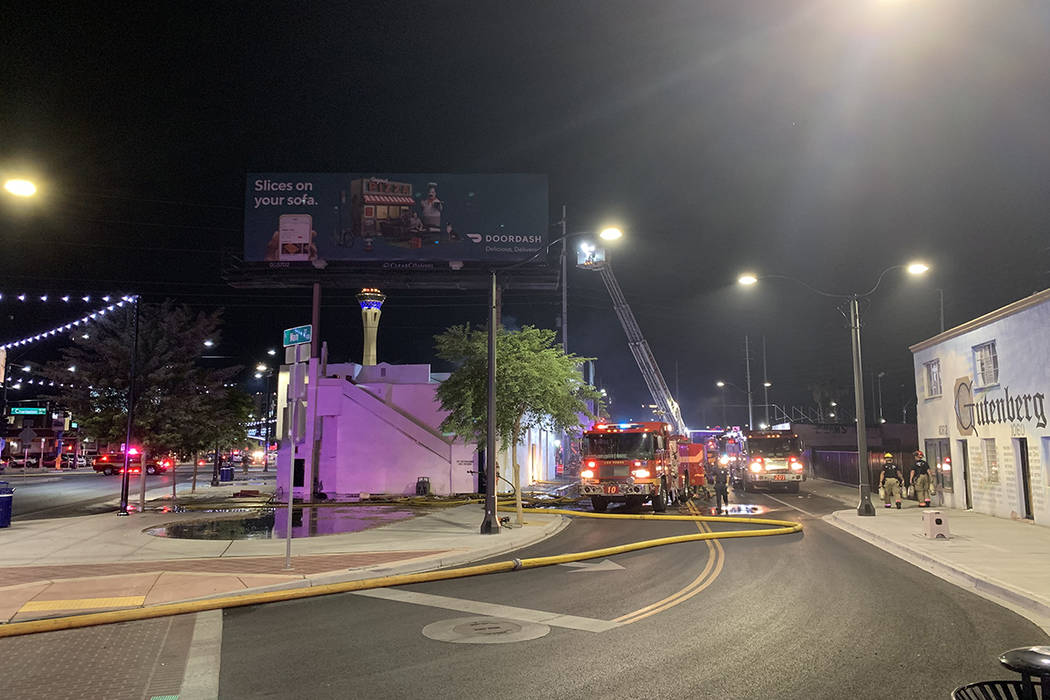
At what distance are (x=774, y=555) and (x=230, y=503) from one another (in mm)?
20664

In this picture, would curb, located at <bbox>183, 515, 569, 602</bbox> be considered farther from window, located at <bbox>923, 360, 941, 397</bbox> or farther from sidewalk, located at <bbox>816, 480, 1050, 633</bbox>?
window, located at <bbox>923, 360, 941, 397</bbox>

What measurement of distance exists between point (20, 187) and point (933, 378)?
27.7 meters

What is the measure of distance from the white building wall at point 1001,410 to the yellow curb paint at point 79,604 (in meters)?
20.5

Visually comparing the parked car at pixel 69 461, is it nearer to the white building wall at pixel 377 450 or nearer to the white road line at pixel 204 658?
the white building wall at pixel 377 450

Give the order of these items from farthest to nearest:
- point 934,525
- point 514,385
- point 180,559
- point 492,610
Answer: point 514,385
point 934,525
point 180,559
point 492,610

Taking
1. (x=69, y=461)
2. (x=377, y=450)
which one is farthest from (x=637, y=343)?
(x=69, y=461)

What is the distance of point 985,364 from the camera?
70.6 ft

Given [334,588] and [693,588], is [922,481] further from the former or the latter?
[334,588]

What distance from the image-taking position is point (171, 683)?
6.28m

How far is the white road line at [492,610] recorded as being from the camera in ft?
27.1

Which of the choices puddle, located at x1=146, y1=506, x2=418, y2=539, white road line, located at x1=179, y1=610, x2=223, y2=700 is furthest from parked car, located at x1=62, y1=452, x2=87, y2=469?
white road line, located at x1=179, y1=610, x2=223, y2=700

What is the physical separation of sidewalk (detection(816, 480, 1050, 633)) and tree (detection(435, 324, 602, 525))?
327 inches

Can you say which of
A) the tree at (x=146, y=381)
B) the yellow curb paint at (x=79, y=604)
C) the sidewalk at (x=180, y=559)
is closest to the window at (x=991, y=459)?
the sidewalk at (x=180, y=559)

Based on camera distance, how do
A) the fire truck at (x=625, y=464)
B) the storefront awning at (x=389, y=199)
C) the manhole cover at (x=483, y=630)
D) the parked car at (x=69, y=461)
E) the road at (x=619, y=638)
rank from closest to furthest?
the road at (x=619, y=638), the manhole cover at (x=483, y=630), the fire truck at (x=625, y=464), the storefront awning at (x=389, y=199), the parked car at (x=69, y=461)
